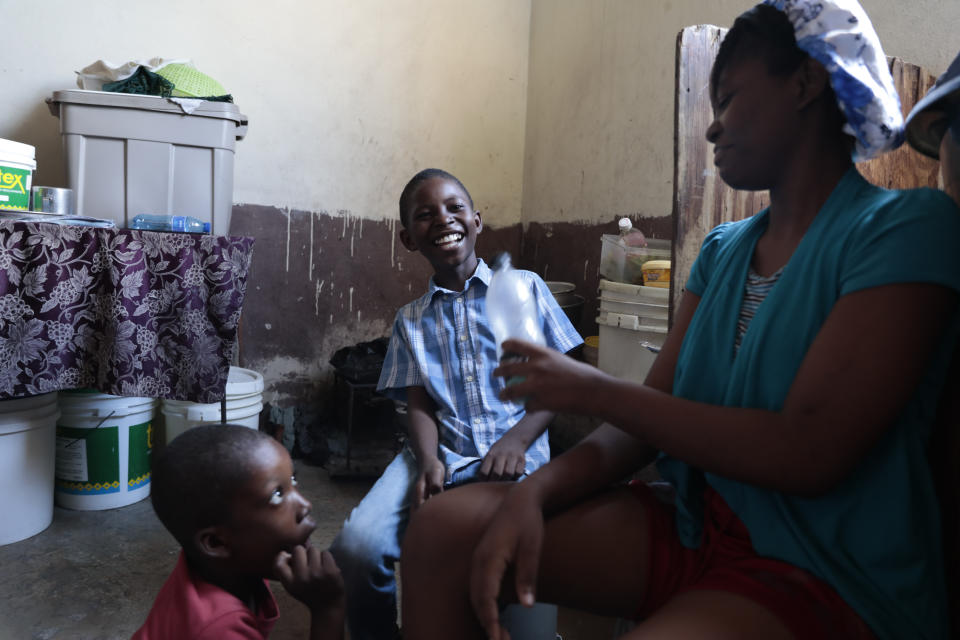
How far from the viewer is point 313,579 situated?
1.05 metres

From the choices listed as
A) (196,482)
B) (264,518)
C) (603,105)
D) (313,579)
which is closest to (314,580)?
(313,579)

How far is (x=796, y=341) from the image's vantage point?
0.78 metres

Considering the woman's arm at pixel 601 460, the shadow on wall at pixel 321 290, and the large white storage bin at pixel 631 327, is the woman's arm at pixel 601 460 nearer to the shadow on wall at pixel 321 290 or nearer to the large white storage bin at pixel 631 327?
the large white storage bin at pixel 631 327

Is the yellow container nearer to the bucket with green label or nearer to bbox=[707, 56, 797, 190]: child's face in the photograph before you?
bbox=[707, 56, 797, 190]: child's face

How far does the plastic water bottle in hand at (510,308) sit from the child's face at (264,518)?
0.65m

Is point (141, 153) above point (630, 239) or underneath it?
above

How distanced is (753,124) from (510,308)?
33.3 inches

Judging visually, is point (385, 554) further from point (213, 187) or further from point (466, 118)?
point (466, 118)

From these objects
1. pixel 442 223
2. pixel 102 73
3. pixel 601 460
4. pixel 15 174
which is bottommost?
pixel 601 460

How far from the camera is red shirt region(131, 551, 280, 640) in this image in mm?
978

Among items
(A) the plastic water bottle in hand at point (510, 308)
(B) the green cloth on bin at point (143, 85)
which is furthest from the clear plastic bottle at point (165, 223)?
(A) the plastic water bottle in hand at point (510, 308)

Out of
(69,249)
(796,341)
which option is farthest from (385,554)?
(69,249)

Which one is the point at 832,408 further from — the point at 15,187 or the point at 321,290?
the point at 321,290

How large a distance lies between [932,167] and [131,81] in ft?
8.63
